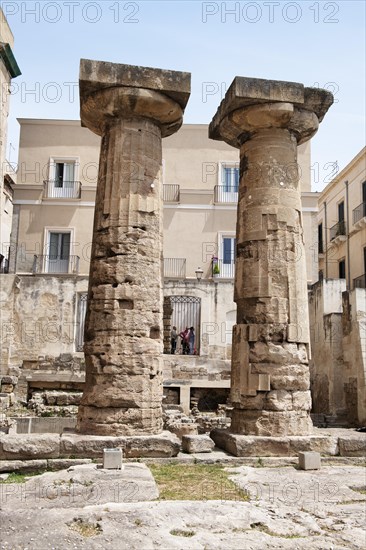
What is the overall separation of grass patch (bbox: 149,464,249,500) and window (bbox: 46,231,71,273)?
687 inches

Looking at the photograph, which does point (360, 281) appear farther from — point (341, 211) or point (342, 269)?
point (341, 211)

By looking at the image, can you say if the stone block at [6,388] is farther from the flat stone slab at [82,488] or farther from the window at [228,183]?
the flat stone slab at [82,488]

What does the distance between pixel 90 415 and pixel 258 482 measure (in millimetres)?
2569

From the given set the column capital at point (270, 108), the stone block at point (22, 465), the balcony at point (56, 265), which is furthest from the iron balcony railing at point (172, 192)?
the stone block at point (22, 465)

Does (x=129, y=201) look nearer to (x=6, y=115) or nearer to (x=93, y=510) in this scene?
(x=93, y=510)

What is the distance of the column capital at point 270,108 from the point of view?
29.6 ft

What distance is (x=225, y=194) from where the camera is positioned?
81.1 feet

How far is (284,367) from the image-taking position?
8641mm

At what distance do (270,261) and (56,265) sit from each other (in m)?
16.6

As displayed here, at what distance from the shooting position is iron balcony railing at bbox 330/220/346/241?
27.2 m

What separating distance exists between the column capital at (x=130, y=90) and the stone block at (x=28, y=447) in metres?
→ 4.77

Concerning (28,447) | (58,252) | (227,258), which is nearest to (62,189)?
(58,252)

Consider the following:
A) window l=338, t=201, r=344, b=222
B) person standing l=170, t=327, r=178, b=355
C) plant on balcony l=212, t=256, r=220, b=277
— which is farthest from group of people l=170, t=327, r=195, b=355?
window l=338, t=201, r=344, b=222

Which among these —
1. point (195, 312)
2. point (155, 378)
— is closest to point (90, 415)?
point (155, 378)
